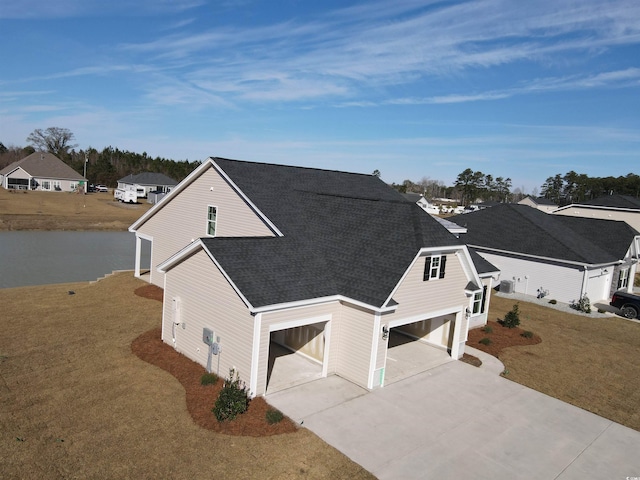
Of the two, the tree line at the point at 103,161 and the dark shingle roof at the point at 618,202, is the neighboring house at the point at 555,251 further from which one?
the tree line at the point at 103,161

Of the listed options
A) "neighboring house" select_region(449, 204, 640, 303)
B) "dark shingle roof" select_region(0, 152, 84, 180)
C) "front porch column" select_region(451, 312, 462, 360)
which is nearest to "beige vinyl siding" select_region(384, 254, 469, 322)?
"front porch column" select_region(451, 312, 462, 360)

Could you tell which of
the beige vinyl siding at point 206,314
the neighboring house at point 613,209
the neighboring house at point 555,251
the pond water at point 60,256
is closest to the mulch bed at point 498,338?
the neighboring house at point 555,251

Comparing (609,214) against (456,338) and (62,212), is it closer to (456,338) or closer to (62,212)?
(456,338)

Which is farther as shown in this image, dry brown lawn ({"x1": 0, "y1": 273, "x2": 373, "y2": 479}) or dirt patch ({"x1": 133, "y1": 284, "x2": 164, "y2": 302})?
dirt patch ({"x1": 133, "y1": 284, "x2": 164, "y2": 302})

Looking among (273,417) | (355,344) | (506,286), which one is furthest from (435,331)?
(506,286)

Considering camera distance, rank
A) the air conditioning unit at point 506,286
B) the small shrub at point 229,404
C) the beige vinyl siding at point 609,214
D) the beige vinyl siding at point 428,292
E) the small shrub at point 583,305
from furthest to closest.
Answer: the beige vinyl siding at point 609,214, the air conditioning unit at point 506,286, the small shrub at point 583,305, the beige vinyl siding at point 428,292, the small shrub at point 229,404

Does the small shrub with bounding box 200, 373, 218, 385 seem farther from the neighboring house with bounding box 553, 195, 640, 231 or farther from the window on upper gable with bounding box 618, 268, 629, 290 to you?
the neighboring house with bounding box 553, 195, 640, 231
